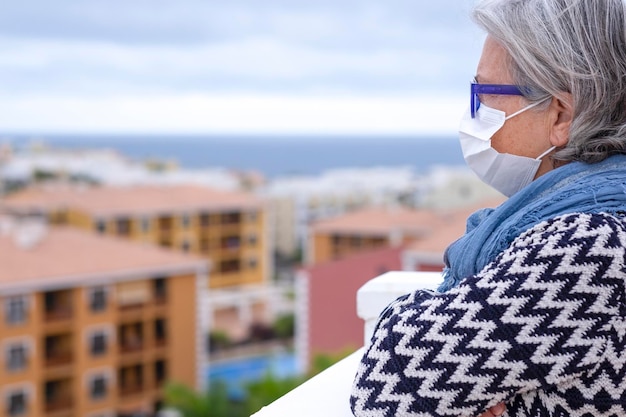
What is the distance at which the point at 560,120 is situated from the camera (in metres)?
0.85

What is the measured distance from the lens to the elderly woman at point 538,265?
2.29 feet

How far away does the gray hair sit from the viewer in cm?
79

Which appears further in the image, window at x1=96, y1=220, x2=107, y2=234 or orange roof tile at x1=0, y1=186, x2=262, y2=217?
orange roof tile at x1=0, y1=186, x2=262, y2=217

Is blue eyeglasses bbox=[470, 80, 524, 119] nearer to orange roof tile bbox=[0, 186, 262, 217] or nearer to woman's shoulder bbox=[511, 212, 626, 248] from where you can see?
woman's shoulder bbox=[511, 212, 626, 248]

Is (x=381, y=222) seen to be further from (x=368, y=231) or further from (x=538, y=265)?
(x=538, y=265)

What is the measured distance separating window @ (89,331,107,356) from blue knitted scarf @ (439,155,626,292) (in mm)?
14150

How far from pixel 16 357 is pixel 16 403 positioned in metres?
0.80

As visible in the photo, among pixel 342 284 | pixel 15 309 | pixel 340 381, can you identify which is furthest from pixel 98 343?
pixel 340 381

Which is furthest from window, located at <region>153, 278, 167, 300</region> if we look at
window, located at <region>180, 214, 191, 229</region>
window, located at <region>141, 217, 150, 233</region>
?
window, located at <region>180, 214, 191, 229</region>

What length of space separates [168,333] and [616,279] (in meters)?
15.5

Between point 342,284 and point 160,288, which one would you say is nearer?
point 342,284

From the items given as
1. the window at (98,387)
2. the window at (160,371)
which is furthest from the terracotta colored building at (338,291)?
the window at (98,387)

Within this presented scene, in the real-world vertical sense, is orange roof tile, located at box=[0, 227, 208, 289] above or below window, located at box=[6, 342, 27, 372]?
above

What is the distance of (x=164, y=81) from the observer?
58.9 metres
